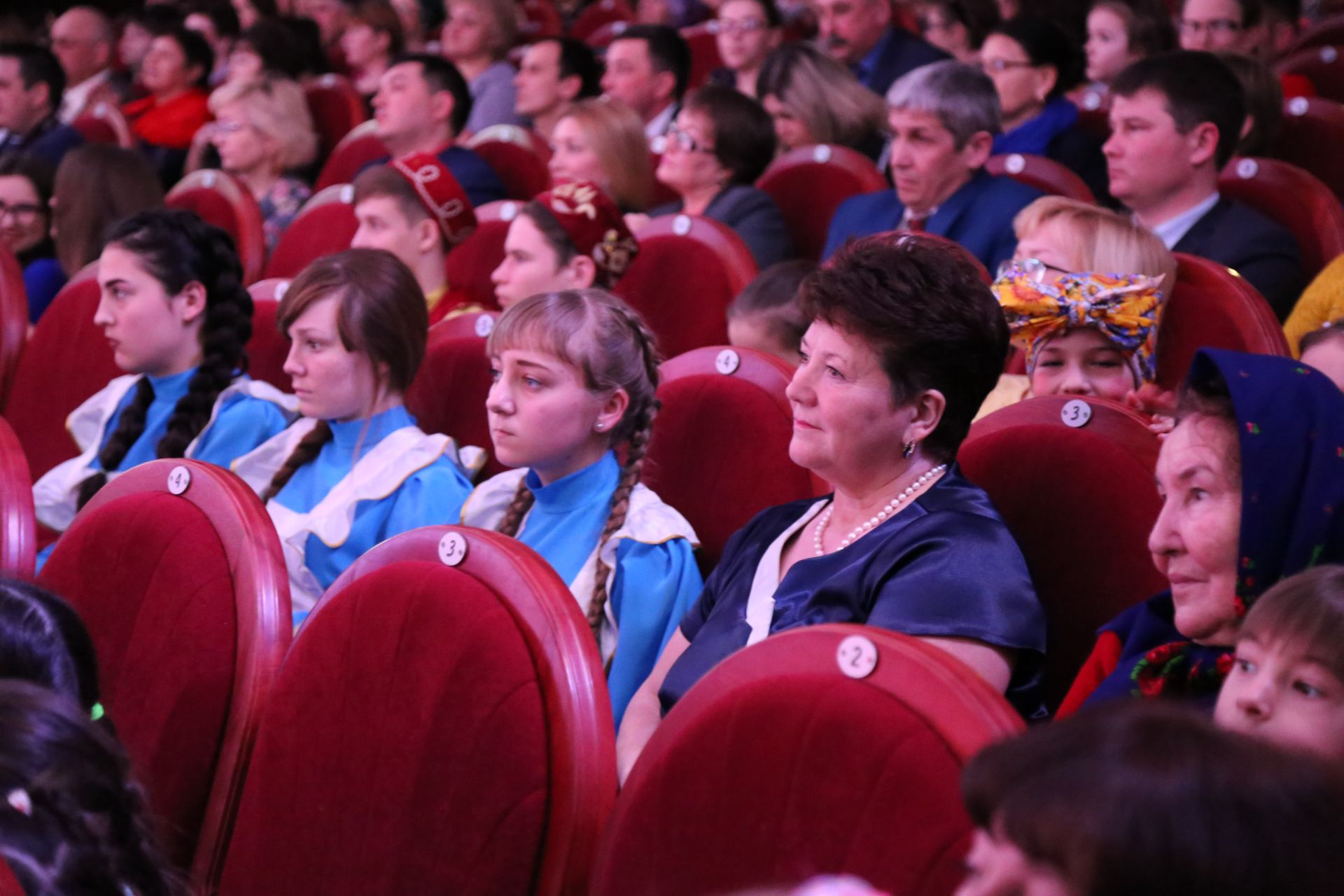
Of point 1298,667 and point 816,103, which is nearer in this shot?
point 1298,667

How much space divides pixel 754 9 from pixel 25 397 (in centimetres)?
289

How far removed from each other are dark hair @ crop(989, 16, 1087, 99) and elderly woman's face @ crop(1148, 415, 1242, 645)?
2.93 meters

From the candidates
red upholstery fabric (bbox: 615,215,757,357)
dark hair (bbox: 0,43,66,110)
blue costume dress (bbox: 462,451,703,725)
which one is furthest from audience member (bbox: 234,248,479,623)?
dark hair (bbox: 0,43,66,110)

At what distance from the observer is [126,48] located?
6410 millimetres

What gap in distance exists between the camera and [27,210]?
3.71m

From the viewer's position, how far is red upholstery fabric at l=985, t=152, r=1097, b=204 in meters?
3.06

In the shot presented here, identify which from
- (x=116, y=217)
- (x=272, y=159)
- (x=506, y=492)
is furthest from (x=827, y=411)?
(x=272, y=159)

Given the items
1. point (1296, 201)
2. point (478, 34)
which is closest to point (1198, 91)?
point (1296, 201)

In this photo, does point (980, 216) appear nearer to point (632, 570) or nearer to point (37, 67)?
point (632, 570)

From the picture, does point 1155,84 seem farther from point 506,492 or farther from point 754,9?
point 754,9

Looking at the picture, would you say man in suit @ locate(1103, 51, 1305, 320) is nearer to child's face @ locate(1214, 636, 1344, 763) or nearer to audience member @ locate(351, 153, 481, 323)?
audience member @ locate(351, 153, 481, 323)

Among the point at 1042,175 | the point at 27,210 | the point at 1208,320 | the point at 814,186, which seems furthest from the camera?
the point at 27,210

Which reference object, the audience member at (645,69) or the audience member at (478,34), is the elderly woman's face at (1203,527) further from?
the audience member at (478,34)

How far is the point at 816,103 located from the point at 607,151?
24.9 inches
